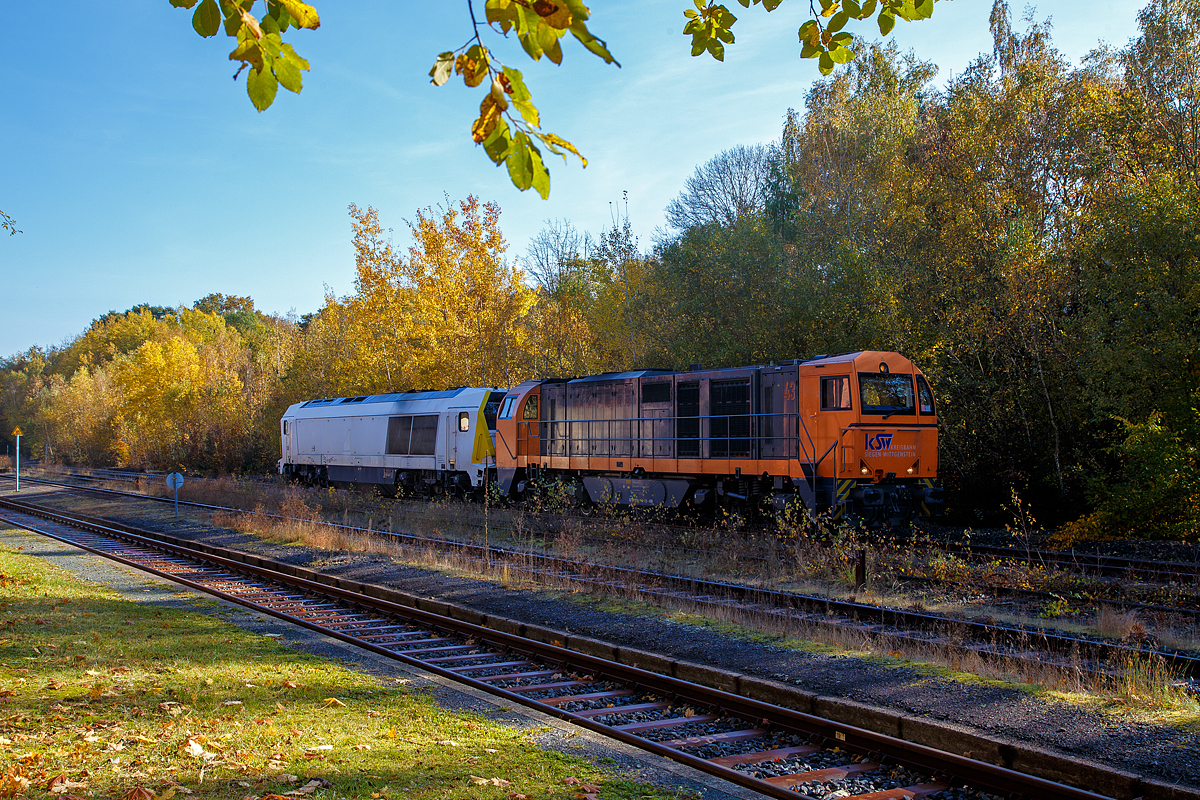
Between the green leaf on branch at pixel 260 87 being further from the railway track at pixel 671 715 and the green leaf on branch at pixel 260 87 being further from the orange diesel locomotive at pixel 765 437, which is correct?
the orange diesel locomotive at pixel 765 437

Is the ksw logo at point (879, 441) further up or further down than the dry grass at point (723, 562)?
further up

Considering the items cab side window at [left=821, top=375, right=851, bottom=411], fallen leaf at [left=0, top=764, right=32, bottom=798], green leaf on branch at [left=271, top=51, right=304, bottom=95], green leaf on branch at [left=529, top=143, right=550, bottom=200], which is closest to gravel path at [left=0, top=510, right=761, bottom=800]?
fallen leaf at [left=0, top=764, right=32, bottom=798]

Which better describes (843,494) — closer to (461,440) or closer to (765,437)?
(765,437)

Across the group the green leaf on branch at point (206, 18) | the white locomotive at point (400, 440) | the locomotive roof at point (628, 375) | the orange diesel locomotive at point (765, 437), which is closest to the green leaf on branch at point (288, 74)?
the green leaf on branch at point (206, 18)

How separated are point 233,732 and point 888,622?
25.0ft

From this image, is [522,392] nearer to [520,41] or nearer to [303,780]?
[303,780]

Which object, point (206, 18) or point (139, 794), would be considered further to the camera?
point (139, 794)

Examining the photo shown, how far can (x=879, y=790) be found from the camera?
527 cm

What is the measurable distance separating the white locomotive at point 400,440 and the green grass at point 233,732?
15553 mm

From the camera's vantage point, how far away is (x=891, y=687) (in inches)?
278

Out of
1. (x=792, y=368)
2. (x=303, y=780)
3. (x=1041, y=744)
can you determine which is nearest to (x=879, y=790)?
(x=1041, y=744)

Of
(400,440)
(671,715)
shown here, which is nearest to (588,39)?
(671,715)

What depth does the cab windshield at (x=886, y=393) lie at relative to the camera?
630 inches

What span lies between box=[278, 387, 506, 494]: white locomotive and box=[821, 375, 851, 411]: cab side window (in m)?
10.9
